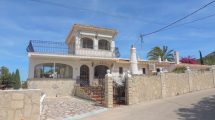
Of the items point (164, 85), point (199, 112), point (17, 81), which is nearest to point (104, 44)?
point (164, 85)

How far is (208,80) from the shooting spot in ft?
73.9

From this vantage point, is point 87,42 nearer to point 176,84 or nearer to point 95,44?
point 95,44

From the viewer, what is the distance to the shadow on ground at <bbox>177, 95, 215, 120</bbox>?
1005 centimetres

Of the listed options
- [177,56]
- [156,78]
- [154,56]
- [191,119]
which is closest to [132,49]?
[156,78]

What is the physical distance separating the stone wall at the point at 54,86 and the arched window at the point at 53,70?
85 centimetres

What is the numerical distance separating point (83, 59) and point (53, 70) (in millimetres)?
3227

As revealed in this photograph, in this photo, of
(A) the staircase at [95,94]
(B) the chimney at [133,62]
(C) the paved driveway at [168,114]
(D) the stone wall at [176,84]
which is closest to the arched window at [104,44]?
(B) the chimney at [133,62]

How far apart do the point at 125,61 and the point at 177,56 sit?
9.55 meters

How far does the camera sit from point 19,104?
7980 millimetres

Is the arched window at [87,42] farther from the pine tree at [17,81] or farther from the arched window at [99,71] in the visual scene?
the pine tree at [17,81]

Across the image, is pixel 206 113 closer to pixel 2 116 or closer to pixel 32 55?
pixel 2 116

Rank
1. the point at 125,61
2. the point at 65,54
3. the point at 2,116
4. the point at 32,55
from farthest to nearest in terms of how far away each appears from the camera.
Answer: the point at 125,61, the point at 65,54, the point at 32,55, the point at 2,116

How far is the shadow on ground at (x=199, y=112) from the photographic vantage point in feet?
33.0

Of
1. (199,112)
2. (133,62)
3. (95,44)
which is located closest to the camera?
(199,112)
